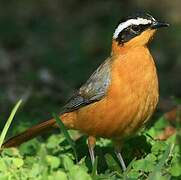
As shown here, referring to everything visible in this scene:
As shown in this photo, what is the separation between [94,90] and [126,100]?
51 centimetres

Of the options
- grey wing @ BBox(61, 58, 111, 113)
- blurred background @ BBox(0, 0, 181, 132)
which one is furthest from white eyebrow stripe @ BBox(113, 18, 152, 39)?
blurred background @ BBox(0, 0, 181, 132)

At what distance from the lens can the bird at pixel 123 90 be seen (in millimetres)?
7918

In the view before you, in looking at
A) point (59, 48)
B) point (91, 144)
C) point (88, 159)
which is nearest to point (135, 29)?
point (91, 144)

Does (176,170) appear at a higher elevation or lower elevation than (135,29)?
lower

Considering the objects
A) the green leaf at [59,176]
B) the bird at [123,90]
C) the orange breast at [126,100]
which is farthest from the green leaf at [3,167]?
the orange breast at [126,100]

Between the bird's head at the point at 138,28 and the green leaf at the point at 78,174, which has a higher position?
the bird's head at the point at 138,28

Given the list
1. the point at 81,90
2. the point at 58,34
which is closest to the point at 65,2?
the point at 58,34

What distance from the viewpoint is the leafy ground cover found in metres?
6.95

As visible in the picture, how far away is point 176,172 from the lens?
22.4ft

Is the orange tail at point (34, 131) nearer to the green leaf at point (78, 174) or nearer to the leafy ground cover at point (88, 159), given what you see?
the leafy ground cover at point (88, 159)

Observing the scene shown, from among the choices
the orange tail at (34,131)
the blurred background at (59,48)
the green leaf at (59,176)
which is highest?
the green leaf at (59,176)

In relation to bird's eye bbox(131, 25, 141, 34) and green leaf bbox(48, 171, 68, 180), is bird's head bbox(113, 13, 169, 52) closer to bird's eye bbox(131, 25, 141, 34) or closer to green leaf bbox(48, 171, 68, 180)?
bird's eye bbox(131, 25, 141, 34)

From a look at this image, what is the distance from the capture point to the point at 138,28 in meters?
8.08

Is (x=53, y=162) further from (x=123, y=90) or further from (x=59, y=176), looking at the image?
(x=123, y=90)
